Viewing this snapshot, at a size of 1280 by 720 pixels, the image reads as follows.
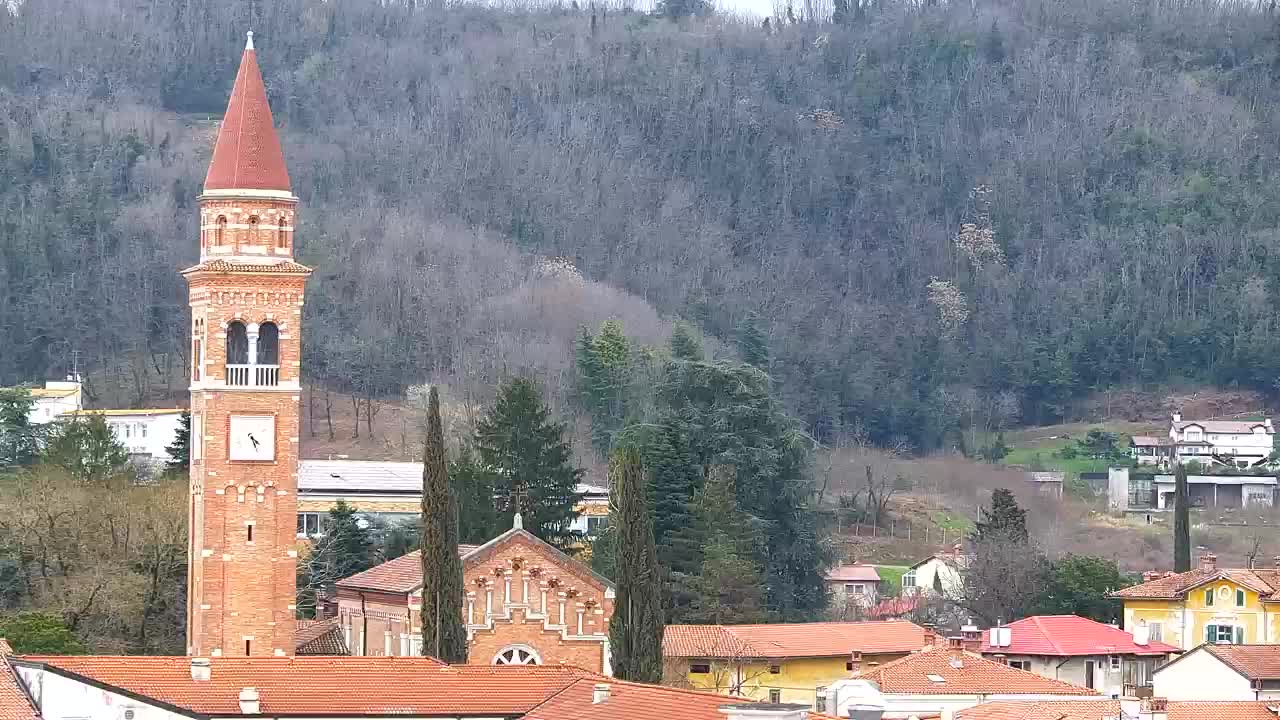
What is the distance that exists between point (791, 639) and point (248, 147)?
1762cm

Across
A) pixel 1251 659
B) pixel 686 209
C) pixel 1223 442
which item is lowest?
pixel 1251 659

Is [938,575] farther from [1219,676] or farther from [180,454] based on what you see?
[1219,676]

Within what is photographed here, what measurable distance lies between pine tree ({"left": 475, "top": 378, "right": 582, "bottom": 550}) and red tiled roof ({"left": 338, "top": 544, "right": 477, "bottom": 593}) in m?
11.9

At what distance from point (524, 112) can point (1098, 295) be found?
125 ft

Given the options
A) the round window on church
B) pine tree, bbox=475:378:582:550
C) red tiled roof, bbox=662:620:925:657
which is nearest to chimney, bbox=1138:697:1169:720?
the round window on church

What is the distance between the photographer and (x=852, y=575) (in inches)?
3745

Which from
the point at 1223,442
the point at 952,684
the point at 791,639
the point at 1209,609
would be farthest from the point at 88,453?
the point at 1223,442

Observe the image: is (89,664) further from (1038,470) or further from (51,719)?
(1038,470)

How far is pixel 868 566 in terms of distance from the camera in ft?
330

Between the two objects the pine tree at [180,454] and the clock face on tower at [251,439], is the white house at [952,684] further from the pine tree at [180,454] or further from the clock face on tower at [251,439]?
the pine tree at [180,454]

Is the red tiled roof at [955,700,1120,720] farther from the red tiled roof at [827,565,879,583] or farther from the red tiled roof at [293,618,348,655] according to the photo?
the red tiled roof at [827,565,879,583]

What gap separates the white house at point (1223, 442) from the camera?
449ft

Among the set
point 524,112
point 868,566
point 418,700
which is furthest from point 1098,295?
point 418,700

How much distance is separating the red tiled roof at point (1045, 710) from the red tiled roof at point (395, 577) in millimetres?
13264
